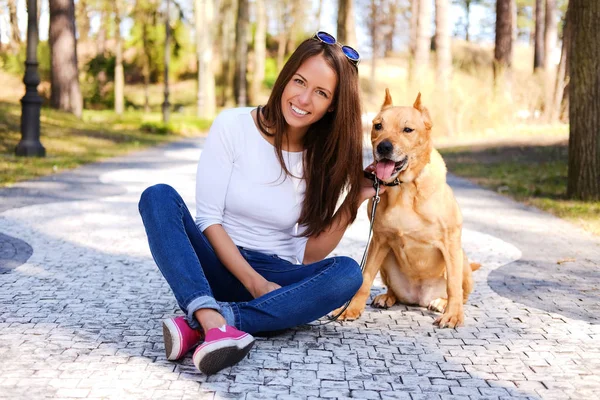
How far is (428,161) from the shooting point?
414 cm

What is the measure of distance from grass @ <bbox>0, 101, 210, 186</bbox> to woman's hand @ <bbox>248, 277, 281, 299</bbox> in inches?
269

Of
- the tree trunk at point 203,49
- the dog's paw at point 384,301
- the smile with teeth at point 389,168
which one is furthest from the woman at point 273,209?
the tree trunk at point 203,49

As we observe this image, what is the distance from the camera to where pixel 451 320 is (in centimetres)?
413

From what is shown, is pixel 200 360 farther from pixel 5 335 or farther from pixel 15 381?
pixel 5 335

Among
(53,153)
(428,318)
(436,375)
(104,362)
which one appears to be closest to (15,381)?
(104,362)

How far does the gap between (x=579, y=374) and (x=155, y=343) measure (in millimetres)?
2006

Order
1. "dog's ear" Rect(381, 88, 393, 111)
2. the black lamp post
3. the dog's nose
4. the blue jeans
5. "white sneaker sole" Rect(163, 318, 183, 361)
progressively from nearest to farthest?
"white sneaker sole" Rect(163, 318, 183, 361), the blue jeans, the dog's nose, "dog's ear" Rect(381, 88, 393, 111), the black lamp post

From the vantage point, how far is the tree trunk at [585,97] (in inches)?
340

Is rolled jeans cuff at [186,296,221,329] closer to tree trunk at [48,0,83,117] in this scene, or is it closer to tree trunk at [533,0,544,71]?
A: tree trunk at [48,0,83,117]

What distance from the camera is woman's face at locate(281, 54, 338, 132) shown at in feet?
12.1

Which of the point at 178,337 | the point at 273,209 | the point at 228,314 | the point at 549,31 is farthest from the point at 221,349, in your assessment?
the point at 549,31

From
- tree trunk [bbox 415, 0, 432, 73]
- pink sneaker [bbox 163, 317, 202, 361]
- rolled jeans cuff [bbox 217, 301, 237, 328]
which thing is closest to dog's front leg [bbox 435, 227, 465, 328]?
rolled jeans cuff [bbox 217, 301, 237, 328]

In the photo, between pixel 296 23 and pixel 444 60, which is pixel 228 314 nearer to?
pixel 444 60

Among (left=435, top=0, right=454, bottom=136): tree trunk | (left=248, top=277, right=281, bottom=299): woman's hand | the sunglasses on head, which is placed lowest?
(left=248, top=277, right=281, bottom=299): woman's hand
